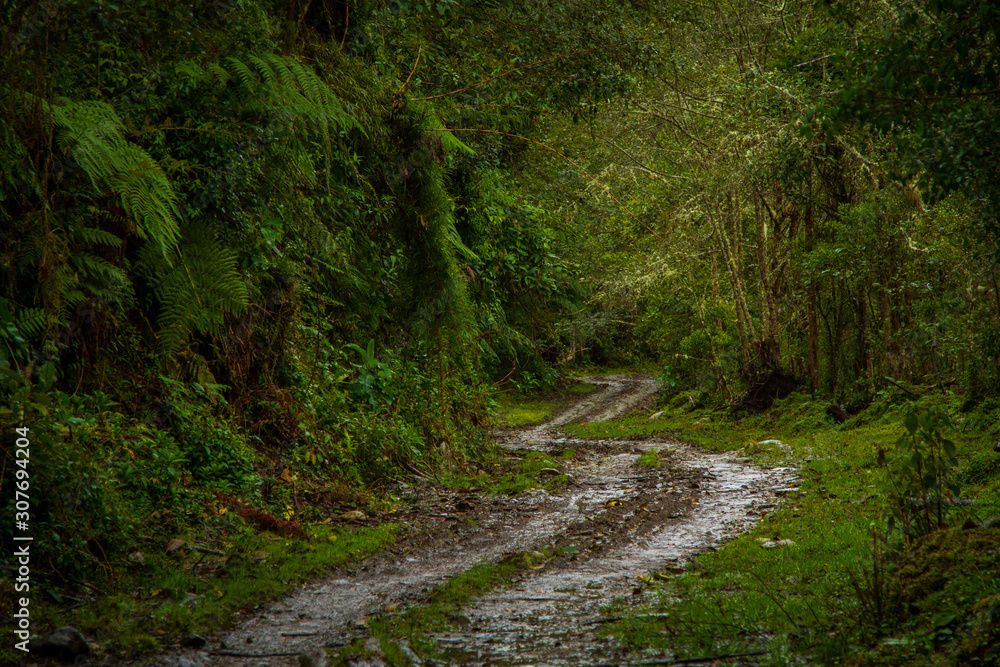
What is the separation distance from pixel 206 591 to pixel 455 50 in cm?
778

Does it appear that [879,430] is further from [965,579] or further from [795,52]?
[965,579]

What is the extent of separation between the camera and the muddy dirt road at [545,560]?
457cm

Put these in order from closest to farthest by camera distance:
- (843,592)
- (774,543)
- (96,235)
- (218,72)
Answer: (843,592), (96,235), (218,72), (774,543)

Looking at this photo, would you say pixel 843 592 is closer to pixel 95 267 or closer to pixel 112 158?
pixel 112 158

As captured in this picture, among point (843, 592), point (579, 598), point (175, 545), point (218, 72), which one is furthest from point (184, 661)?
point (218, 72)

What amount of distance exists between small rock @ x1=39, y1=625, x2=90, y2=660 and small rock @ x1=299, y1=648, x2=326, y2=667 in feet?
3.53

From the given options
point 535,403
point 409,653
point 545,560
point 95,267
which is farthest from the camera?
point 535,403

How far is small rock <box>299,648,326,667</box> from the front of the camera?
13.9 ft

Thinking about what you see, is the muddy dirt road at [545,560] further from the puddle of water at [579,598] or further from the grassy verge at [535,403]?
the grassy verge at [535,403]

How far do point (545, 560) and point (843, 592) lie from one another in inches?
96.6

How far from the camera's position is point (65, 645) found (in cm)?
404

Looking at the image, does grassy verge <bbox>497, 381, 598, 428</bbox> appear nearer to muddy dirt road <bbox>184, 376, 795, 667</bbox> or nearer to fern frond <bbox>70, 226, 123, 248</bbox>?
muddy dirt road <bbox>184, 376, 795, 667</bbox>

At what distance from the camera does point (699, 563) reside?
663 cm

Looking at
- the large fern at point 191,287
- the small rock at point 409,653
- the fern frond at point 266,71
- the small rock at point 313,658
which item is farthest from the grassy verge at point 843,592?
the fern frond at point 266,71
